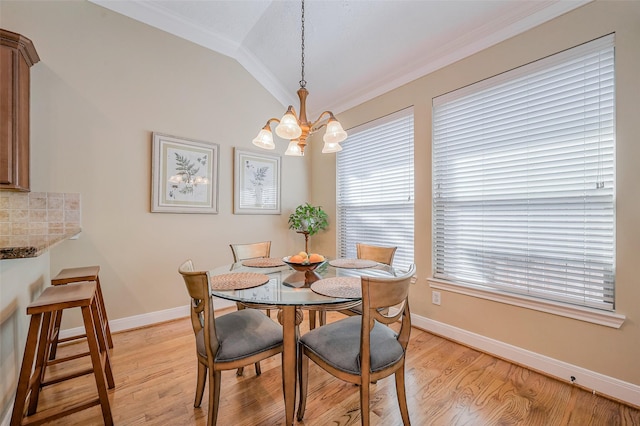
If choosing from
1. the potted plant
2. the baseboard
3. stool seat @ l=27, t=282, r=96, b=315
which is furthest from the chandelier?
the baseboard

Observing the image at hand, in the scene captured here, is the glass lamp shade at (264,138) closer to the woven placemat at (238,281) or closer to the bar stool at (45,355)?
the woven placemat at (238,281)

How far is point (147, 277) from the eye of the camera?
9.42 ft

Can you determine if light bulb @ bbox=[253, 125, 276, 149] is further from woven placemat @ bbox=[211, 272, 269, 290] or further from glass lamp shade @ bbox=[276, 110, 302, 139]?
woven placemat @ bbox=[211, 272, 269, 290]

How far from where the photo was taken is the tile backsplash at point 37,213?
2.22m

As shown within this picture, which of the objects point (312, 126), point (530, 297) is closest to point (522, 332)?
point (530, 297)

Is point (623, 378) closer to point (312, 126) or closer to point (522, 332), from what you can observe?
point (522, 332)

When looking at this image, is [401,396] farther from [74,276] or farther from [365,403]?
[74,276]

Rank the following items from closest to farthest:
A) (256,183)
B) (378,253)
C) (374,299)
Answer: (374,299)
(378,253)
(256,183)

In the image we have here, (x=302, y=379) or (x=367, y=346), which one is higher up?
(x=367, y=346)

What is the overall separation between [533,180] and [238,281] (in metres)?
2.30

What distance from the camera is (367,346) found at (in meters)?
1.27

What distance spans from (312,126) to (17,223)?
2.56 meters

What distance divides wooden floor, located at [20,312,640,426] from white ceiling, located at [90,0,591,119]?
2.64 metres

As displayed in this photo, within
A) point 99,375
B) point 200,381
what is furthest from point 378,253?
point 99,375
